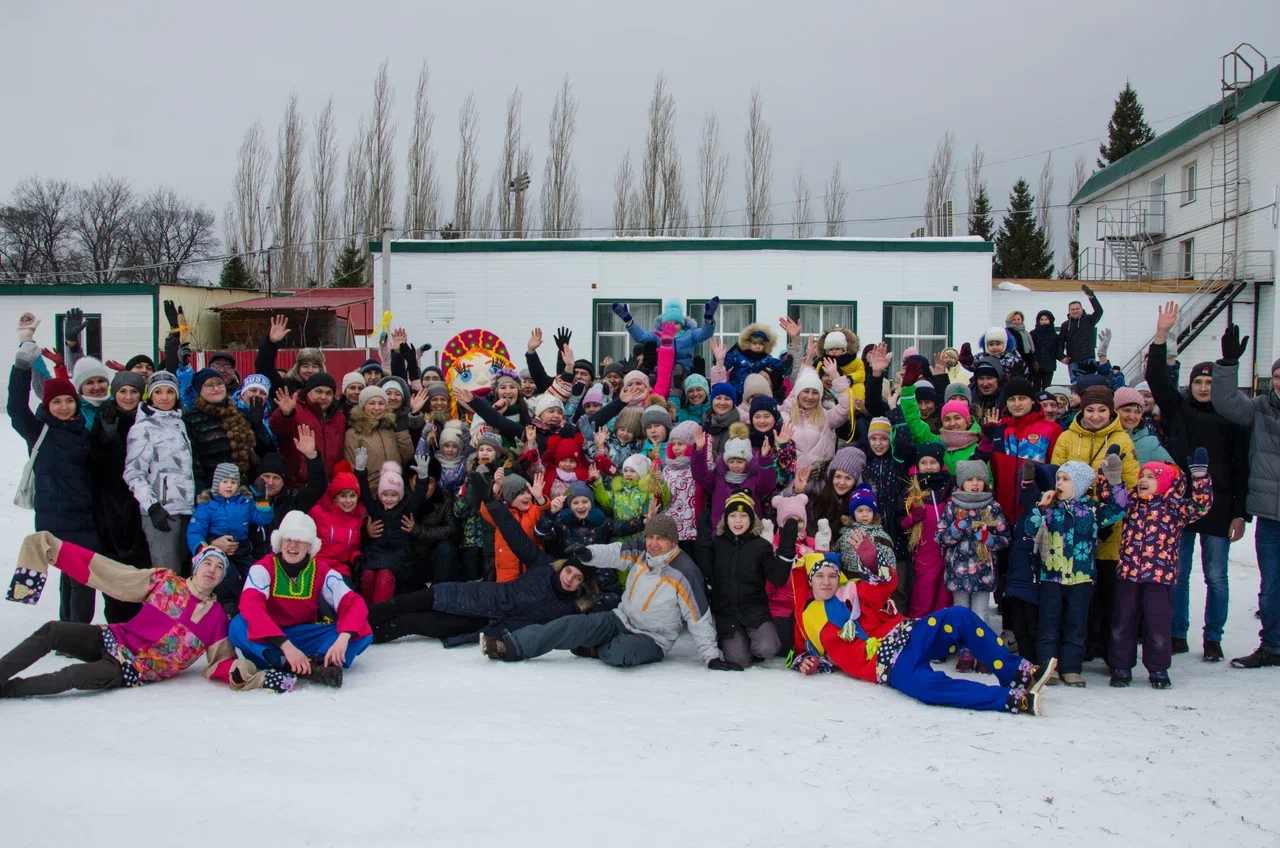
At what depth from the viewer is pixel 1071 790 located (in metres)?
4.07

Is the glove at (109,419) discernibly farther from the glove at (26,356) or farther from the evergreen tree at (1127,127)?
the evergreen tree at (1127,127)

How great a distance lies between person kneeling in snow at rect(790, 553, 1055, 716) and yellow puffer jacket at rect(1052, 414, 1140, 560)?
0.92 metres

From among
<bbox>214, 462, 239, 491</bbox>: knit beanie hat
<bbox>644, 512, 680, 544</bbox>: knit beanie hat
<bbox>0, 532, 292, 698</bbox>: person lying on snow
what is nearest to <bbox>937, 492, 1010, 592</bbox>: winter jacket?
<bbox>644, 512, 680, 544</bbox>: knit beanie hat

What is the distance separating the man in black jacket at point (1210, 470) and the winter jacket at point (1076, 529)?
1067 mm

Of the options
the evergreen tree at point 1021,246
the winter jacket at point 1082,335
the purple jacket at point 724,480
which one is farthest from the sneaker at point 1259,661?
the evergreen tree at point 1021,246

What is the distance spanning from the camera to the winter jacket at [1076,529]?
18.6 ft

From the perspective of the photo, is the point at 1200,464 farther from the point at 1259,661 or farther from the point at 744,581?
the point at 744,581

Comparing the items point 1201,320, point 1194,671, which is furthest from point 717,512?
point 1201,320

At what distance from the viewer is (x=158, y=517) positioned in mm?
5945

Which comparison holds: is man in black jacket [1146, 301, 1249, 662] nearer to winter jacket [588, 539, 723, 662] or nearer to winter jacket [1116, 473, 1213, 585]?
winter jacket [1116, 473, 1213, 585]

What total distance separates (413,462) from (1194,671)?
5.77 m

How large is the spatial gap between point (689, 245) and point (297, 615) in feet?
40.8

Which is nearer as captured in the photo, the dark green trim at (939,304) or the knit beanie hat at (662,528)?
the knit beanie hat at (662,528)

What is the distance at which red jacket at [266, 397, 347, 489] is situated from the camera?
6.98 meters
